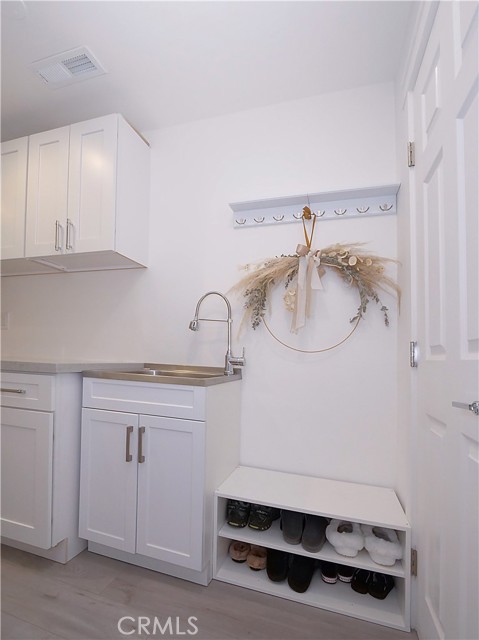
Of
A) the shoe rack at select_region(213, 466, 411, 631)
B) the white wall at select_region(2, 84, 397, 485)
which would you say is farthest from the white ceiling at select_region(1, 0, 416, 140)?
the shoe rack at select_region(213, 466, 411, 631)

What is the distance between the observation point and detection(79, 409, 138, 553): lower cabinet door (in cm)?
141

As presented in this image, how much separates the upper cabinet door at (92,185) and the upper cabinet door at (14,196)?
371mm

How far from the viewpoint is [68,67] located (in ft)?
Answer: 5.30

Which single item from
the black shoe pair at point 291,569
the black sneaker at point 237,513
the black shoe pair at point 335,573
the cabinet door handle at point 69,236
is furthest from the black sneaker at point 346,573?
the cabinet door handle at point 69,236

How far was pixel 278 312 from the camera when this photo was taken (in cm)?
172

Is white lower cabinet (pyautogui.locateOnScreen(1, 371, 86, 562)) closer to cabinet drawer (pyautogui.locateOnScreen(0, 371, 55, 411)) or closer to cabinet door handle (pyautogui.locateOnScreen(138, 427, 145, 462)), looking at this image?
cabinet drawer (pyautogui.locateOnScreen(0, 371, 55, 411))

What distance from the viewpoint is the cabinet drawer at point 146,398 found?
52.9 inches

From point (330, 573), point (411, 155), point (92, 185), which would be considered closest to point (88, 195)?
point (92, 185)

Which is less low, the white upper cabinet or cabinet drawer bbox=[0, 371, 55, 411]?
the white upper cabinet

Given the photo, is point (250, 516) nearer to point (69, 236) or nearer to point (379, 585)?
point (379, 585)

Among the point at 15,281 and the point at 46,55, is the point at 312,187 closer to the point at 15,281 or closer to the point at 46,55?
the point at 46,55

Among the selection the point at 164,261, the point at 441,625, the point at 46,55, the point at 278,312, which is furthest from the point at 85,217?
the point at 441,625

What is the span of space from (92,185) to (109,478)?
155cm

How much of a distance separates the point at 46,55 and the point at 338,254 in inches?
68.9
